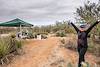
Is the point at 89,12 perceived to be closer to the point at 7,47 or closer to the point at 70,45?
the point at 70,45

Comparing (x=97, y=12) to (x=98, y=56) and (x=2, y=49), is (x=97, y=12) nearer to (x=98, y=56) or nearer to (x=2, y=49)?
(x=98, y=56)

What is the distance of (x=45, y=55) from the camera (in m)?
14.8

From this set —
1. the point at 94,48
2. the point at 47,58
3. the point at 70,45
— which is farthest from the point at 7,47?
the point at 94,48

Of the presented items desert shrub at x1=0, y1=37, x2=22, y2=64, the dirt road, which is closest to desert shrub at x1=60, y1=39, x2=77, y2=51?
the dirt road

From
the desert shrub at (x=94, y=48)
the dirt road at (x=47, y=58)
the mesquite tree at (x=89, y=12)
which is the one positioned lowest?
the dirt road at (x=47, y=58)

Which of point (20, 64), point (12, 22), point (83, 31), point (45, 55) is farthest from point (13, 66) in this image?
point (12, 22)

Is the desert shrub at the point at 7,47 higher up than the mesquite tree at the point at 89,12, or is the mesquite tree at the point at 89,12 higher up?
the mesquite tree at the point at 89,12

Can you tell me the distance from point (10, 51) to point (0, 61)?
1.40 metres

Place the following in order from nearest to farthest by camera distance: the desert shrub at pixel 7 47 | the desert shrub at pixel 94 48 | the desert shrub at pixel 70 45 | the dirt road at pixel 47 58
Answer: the dirt road at pixel 47 58 < the desert shrub at pixel 7 47 < the desert shrub at pixel 94 48 < the desert shrub at pixel 70 45

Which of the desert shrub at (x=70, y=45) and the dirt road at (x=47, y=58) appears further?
the desert shrub at (x=70, y=45)

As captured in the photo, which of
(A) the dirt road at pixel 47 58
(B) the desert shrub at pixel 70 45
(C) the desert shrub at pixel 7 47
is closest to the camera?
(A) the dirt road at pixel 47 58

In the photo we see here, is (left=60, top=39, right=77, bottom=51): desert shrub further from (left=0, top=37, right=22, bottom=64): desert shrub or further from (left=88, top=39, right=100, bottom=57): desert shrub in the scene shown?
(left=0, top=37, right=22, bottom=64): desert shrub

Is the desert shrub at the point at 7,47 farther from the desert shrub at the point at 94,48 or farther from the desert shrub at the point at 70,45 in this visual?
the desert shrub at the point at 94,48

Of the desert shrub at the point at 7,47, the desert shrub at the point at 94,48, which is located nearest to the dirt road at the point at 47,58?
the desert shrub at the point at 94,48
